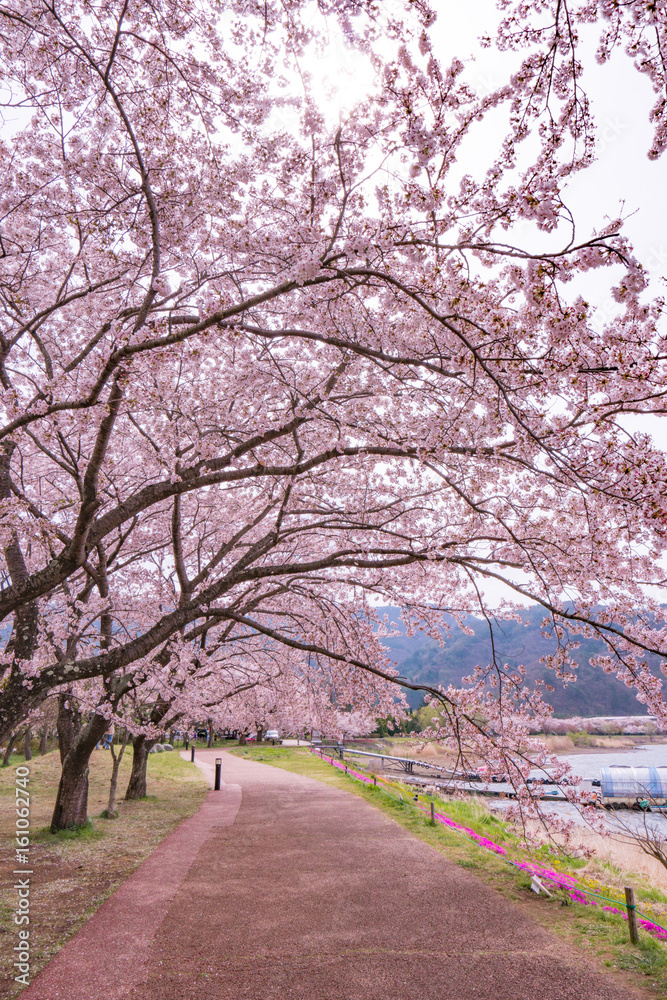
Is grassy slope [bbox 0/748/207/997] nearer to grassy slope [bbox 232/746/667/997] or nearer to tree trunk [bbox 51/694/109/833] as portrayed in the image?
tree trunk [bbox 51/694/109/833]

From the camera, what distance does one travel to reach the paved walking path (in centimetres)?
506

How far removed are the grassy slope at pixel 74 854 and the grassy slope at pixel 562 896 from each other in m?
5.39

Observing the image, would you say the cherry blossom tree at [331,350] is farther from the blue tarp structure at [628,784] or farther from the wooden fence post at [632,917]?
the blue tarp structure at [628,784]

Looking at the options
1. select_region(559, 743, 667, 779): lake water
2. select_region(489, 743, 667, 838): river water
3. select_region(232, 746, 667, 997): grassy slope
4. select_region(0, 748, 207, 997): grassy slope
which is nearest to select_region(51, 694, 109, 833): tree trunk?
select_region(0, 748, 207, 997): grassy slope


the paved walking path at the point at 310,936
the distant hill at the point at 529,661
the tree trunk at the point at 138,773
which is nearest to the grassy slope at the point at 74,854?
the paved walking path at the point at 310,936

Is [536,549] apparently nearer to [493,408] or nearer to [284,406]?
[493,408]

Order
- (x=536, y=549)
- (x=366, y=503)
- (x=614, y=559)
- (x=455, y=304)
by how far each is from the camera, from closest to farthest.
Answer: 1. (x=455, y=304)
2. (x=614, y=559)
3. (x=536, y=549)
4. (x=366, y=503)

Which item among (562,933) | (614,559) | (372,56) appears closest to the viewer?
(372,56)

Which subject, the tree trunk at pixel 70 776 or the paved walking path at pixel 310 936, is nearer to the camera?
the paved walking path at pixel 310 936

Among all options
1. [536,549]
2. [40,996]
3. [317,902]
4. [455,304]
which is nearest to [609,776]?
[317,902]

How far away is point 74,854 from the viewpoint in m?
9.48

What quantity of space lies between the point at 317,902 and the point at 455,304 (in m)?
8.07

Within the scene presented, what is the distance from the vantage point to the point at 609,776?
25125 millimetres

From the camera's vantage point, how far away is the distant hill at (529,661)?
625cm
